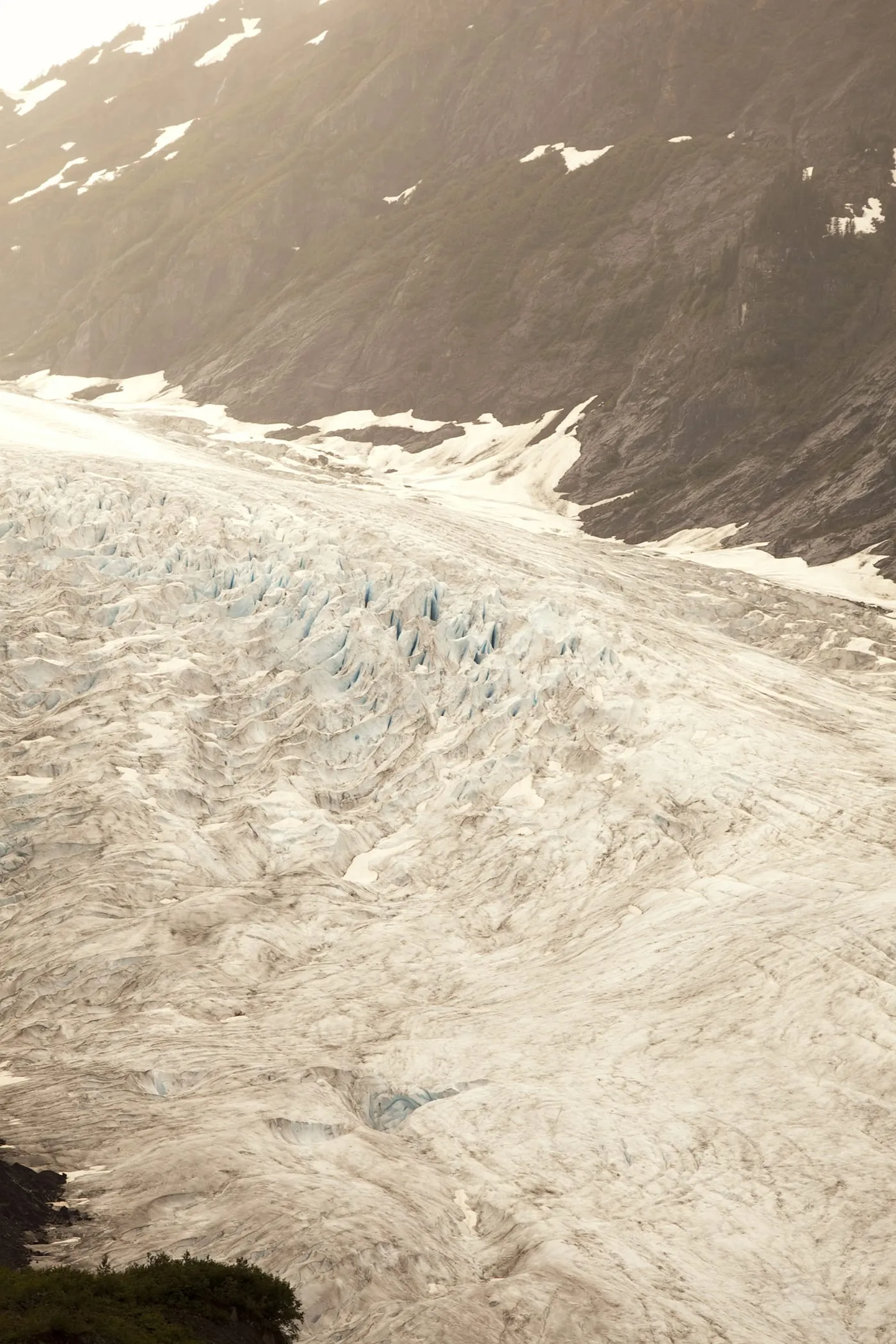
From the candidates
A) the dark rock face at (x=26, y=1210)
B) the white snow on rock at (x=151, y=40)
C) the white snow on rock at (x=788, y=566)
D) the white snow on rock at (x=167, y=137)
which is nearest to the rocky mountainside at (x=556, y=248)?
the white snow on rock at (x=788, y=566)

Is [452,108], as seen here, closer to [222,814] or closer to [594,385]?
[594,385]

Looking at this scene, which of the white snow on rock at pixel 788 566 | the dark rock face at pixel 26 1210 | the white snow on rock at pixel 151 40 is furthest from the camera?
the white snow on rock at pixel 151 40

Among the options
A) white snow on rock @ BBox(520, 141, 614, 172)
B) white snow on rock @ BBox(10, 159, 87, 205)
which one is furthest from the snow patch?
white snow on rock @ BBox(10, 159, 87, 205)

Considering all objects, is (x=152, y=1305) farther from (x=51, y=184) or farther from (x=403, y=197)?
(x=51, y=184)

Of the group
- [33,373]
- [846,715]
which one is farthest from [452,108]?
[846,715]

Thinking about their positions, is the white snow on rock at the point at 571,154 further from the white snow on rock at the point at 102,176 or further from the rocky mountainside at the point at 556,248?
the white snow on rock at the point at 102,176

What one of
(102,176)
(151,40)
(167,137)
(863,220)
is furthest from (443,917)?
(151,40)

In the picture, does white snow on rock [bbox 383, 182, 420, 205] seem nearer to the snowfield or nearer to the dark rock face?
the snowfield
